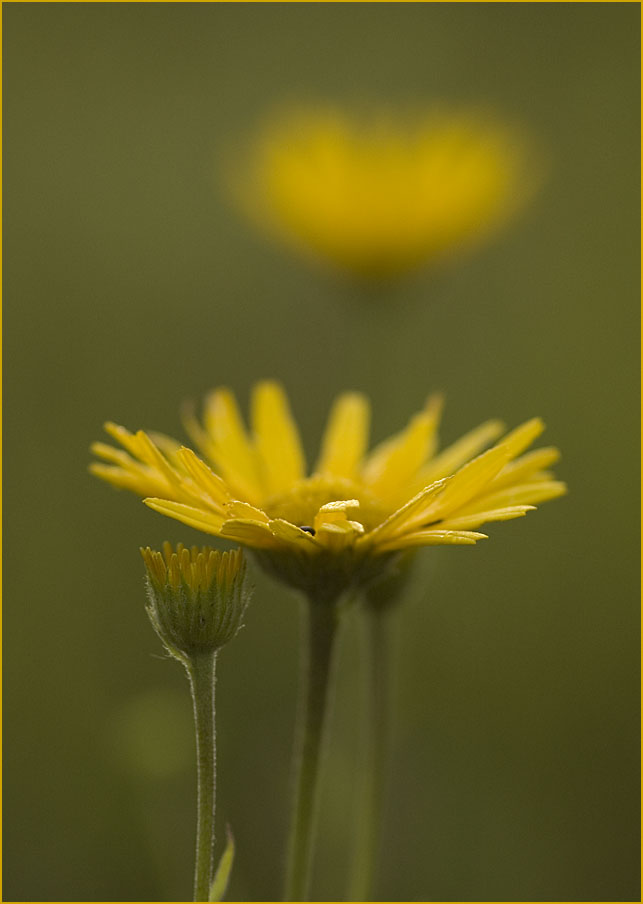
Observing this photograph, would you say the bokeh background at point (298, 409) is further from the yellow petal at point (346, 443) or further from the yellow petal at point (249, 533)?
the yellow petal at point (249, 533)

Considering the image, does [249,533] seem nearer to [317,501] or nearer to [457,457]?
[317,501]

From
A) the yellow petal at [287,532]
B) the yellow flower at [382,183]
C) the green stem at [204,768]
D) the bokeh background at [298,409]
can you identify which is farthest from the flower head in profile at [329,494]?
the yellow flower at [382,183]

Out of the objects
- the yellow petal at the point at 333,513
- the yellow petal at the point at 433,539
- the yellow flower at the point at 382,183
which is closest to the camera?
the yellow petal at the point at 433,539

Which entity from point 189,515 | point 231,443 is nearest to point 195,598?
point 189,515

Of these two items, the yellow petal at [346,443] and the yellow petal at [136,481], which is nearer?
the yellow petal at [136,481]

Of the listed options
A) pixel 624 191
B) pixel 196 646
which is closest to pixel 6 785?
pixel 196 646

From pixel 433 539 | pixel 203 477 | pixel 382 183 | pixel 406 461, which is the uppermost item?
pixel 382 183

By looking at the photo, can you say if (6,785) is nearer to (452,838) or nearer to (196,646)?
(452,838)
